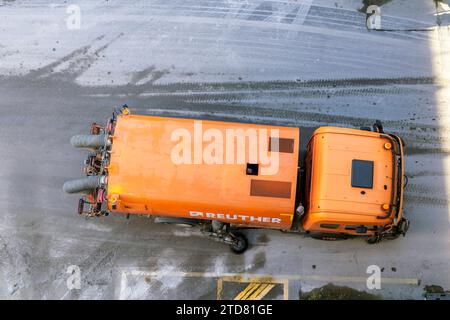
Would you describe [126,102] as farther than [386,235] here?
Yes

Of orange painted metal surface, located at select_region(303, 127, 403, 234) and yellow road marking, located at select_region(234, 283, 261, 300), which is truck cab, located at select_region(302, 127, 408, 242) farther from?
yellow road marking, located at select_region(234, 283, 261, 300)

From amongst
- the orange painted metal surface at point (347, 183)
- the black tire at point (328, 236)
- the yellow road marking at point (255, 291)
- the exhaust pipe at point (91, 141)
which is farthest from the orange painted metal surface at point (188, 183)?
the yellow road marking at point (255, 291)

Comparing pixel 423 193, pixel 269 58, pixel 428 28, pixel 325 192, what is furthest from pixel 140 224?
pixel 428 28

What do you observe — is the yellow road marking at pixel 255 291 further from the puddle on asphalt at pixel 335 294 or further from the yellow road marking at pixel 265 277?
the puddle on asphalt at pixel 335 294

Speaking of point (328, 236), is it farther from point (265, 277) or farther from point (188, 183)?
point (188, 183)

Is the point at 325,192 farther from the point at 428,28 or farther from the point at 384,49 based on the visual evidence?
the point at 428,28

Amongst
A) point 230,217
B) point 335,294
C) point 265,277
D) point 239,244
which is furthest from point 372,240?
point 230,217
